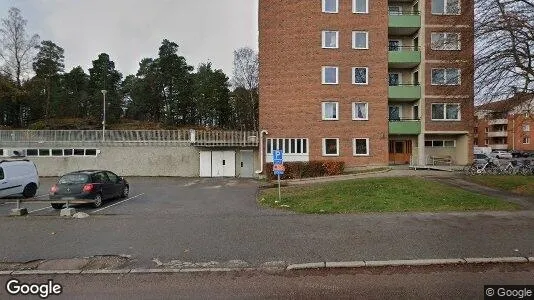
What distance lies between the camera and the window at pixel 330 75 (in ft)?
92.3

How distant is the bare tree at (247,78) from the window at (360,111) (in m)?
25.9

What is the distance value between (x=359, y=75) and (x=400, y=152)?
25.2 feet

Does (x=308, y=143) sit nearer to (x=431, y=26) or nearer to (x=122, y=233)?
(x=431, y=26)

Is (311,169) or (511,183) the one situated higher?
(311,169)

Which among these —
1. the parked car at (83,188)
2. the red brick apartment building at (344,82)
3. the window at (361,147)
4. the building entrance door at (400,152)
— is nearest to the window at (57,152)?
the red brick apartment building at (344,82)

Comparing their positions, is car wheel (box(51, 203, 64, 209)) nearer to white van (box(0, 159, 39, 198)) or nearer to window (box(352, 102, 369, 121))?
white van (box(0, 159, 39, 198))

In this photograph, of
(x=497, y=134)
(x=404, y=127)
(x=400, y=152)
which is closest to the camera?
(x=404, y=127)

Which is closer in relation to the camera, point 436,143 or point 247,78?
point 436,143

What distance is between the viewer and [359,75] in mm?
28250

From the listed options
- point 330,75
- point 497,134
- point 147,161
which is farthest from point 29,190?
point 497,134

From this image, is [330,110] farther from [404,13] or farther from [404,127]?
[404,13]

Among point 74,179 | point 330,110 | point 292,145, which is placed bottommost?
point 74,179

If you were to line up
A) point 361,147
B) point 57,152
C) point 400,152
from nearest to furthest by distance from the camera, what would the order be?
1. point 361,147
2. point 400,152
3. point 57,152

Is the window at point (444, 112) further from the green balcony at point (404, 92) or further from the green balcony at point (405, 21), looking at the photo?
the green balcony at point (405, 21)
